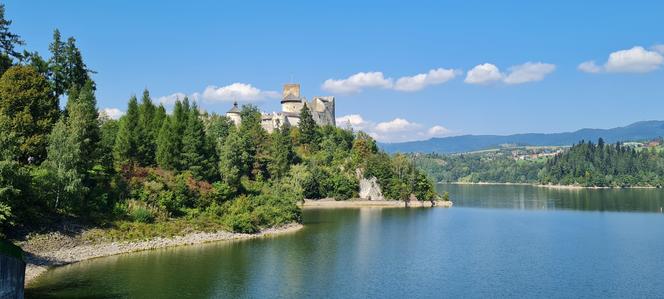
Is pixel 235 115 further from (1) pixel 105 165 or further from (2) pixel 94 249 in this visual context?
(2) pixel 94 249

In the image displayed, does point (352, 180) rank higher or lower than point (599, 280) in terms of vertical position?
higher

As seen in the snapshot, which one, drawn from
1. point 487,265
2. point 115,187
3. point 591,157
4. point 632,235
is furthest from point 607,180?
point 115,187

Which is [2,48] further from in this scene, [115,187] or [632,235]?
[632,235]

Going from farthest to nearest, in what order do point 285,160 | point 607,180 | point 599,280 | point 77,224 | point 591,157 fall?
point 591,157
point 607,180
point 285,160
point 77,224
point 599,280

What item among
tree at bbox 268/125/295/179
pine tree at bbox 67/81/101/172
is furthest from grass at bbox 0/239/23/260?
tree at bbox 268/125/295/179

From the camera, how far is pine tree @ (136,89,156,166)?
57.3 meters

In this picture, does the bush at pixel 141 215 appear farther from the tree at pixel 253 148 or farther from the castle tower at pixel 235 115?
the castle tower at pixel 235 115

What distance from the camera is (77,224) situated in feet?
140

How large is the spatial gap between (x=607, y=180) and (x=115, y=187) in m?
170

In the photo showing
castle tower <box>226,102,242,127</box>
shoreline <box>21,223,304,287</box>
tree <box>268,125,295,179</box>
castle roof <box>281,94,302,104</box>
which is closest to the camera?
shoreline <box>21,223,304,287</box>

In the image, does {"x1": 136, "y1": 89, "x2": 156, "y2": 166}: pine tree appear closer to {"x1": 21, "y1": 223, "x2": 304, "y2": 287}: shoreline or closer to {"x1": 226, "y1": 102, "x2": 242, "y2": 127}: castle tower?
{"x1": 21, "y1": 223, "x2": 304, "y2": 287}: shoreline

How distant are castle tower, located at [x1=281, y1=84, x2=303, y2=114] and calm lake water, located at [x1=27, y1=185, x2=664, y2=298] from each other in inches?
2022

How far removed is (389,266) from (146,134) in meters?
30.0

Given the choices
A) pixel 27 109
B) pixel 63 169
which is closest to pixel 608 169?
pixel 63 169
